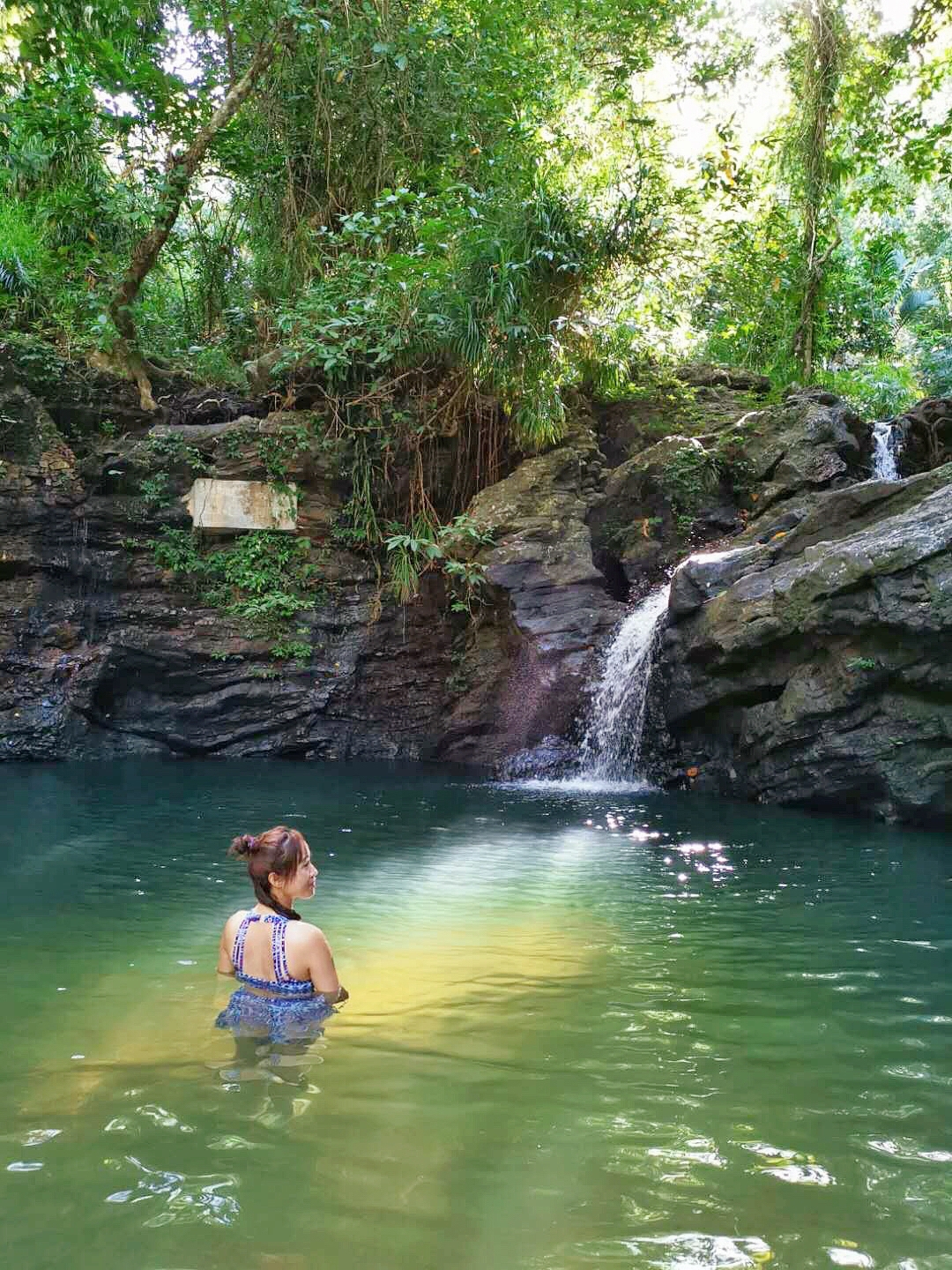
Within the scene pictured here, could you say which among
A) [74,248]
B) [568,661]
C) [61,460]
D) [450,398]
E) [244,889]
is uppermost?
[74,248]

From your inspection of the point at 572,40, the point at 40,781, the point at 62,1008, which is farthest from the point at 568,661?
the point at 572,40

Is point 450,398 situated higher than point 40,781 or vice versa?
point 450,398

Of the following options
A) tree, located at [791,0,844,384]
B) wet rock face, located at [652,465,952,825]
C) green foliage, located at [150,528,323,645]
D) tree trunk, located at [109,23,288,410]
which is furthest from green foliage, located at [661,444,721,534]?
tree trunk, located at [109,23,288,410]

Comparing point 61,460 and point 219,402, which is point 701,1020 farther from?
point 219,402

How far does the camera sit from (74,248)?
1474 cm

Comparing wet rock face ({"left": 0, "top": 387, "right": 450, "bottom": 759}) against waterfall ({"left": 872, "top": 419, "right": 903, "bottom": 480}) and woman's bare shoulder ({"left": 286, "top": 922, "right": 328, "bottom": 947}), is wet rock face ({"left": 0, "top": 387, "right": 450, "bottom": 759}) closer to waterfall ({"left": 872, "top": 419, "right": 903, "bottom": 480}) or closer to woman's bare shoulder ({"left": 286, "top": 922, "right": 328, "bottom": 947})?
waterfall ({"left": 872, "top": 419, "right": 903, "bottom": 480})

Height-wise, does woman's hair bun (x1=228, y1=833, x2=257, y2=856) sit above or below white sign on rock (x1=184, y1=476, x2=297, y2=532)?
below

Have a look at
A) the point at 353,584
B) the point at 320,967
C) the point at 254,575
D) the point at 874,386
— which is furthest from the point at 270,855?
the point at 874,386

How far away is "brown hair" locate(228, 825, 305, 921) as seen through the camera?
3.58 metres

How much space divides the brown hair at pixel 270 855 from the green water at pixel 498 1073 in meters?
0.54

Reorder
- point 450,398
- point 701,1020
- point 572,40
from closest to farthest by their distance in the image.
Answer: point 701,1020 < point 450,398 < point 572,40

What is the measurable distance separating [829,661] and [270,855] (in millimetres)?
7276

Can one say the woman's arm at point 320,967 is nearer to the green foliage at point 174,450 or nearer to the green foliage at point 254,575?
the green foliage at point 254,575

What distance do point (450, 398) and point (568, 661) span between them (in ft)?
15.4
